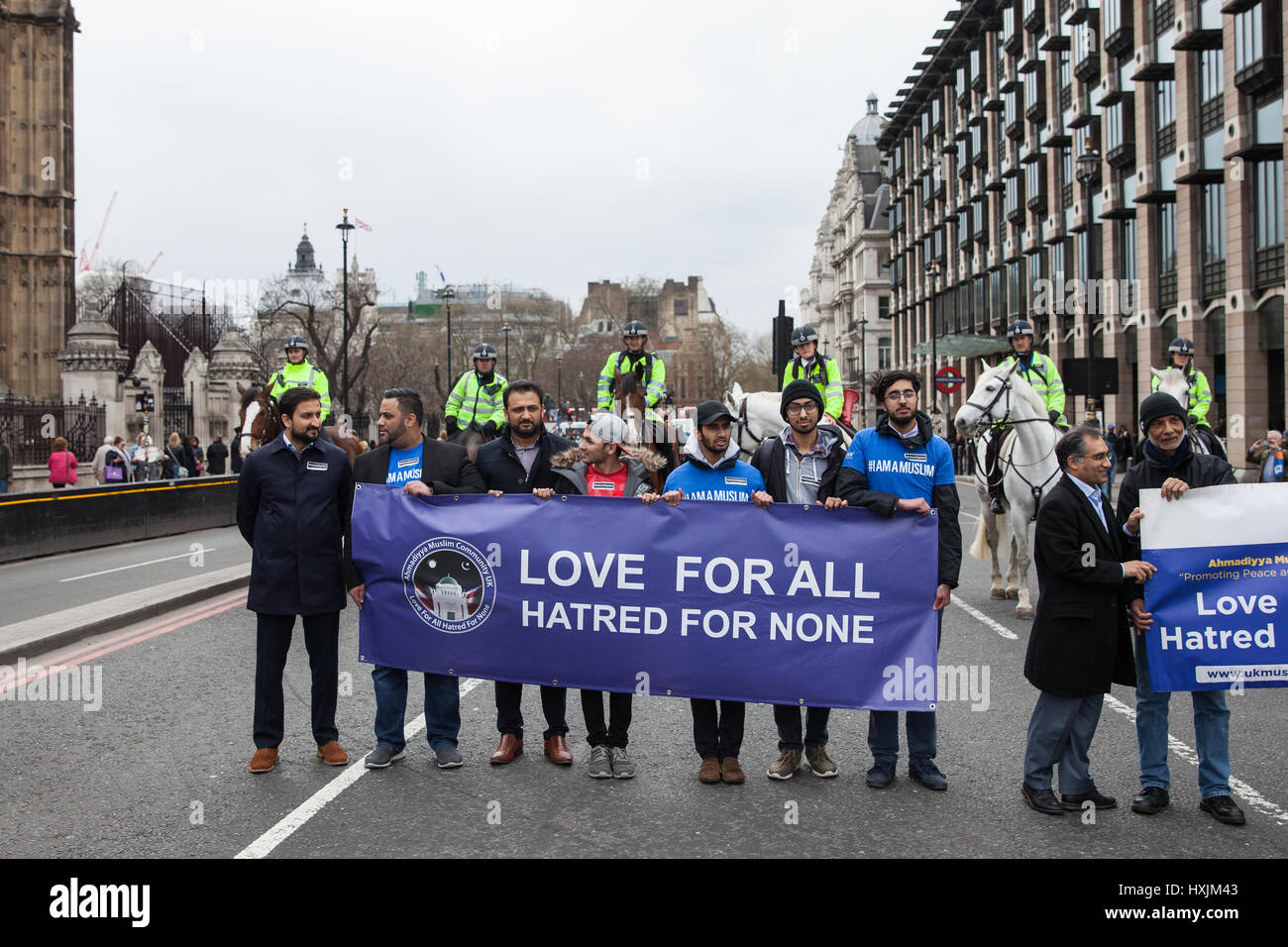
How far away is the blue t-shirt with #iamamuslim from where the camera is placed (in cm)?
712

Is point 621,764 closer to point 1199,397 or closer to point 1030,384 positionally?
point 1030,384

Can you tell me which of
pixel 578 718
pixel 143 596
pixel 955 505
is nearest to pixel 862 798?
pixel 955 505

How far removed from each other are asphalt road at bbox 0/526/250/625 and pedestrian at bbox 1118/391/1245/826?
1060 centimetres

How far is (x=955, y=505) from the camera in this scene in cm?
637

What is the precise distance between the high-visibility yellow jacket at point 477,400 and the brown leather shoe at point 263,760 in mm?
5991

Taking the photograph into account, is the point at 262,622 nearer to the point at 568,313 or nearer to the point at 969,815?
the point at 969,815

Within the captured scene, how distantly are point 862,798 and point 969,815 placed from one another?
56cm

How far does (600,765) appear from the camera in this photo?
6.43 metres

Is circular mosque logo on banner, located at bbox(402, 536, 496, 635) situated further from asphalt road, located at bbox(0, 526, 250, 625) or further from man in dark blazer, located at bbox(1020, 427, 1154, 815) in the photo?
asphalt road, located at bbox(0, 526, 250, 625)

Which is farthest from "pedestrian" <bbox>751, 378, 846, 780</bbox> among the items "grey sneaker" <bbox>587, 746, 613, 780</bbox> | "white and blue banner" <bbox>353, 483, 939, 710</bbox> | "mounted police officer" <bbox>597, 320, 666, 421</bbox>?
"mounted police officer" <bbox>597, 320, 666, 421</bbox>

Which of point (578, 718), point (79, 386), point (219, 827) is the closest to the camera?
point (219, 827)

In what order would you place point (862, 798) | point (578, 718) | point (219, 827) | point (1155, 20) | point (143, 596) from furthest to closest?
1. point (1155, 20)
2. point (143, 596)
3. point (578, 718)
4. point (862, 798)
5. point (219, 827)

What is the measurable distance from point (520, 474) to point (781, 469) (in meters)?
1.54

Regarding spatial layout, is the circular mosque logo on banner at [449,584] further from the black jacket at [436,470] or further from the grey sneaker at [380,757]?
the grey sneaker at [380,757]
